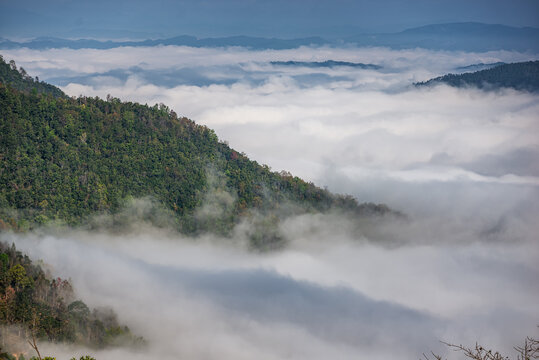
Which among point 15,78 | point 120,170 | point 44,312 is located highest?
point 15,78

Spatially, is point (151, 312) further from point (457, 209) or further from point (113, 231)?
point (457, 209)

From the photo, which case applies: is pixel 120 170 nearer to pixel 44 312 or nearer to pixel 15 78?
pixel 15 78

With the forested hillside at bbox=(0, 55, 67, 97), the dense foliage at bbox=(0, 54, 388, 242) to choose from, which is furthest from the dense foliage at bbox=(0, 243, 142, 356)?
the forested hillside at bbox=(0, 55, 67, 97)

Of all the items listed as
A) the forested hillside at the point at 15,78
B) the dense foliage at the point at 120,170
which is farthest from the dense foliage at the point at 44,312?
the forested hillside at the point at 15,78

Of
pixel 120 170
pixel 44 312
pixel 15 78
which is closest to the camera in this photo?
pixel 44 312

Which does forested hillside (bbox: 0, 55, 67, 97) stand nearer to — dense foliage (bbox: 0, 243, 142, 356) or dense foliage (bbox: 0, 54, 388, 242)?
dense foliage (bbox: 0, 54, 388, 242)

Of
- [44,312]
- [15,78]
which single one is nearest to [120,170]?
[15,78]

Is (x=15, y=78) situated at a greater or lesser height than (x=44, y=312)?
greater

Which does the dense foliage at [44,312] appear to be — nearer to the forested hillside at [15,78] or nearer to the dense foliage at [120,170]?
the dense foliage at [120,170]

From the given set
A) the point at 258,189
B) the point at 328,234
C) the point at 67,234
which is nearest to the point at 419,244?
the point at 328,234
